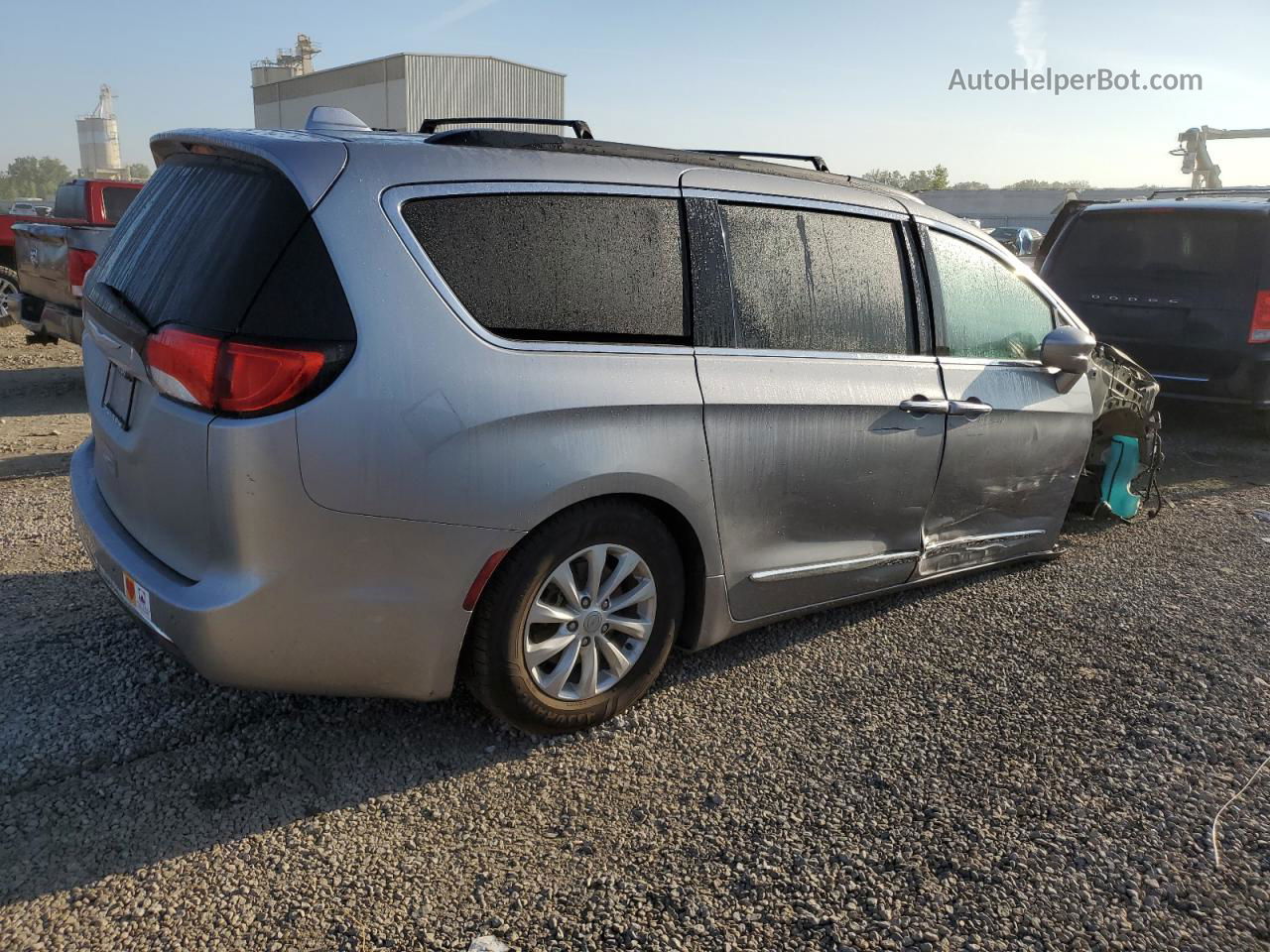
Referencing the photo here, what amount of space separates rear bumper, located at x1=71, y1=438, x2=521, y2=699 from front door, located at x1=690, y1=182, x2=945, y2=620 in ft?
3.07

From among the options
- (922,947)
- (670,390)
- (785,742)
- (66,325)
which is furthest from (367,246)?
(66,325)

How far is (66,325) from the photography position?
8.42 m

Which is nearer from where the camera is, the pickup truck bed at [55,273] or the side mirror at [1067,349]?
the side mirror at [1067,349]

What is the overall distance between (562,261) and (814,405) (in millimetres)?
1045

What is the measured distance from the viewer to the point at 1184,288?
25.3 ft

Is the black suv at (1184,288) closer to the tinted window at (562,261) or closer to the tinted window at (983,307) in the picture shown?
the tinted window at (983,307)

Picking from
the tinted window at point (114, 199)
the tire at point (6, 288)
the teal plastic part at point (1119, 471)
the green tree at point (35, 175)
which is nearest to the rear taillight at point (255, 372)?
the teal plastic part at point (1119, 471)

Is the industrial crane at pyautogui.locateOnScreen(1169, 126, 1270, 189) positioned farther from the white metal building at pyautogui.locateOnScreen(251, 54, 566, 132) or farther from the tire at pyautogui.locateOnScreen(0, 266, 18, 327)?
the tire at pyautogui.locateOnScreen(0, 266, 18, 327)

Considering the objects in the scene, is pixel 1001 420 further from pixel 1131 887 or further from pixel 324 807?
pixel 324 807

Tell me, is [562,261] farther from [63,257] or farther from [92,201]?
[92,201]

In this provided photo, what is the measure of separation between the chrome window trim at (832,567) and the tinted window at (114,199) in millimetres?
9604

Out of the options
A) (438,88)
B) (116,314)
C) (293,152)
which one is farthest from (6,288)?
(438,88)

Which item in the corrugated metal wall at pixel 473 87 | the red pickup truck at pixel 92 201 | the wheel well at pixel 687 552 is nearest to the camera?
the wheel well at pixel 687 552

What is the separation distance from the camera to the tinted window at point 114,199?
10680 mm
